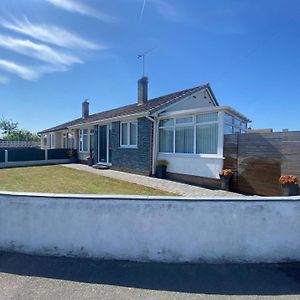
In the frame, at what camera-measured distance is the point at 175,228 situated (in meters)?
4.24

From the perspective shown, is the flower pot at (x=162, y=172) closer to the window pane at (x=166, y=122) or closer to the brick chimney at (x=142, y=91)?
the window pane at (x=166, y=122)

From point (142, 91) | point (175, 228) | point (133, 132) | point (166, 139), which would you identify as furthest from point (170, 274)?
point (142, 91)

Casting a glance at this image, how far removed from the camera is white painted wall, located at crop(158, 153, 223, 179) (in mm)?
11062

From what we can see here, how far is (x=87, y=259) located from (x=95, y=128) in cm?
1608

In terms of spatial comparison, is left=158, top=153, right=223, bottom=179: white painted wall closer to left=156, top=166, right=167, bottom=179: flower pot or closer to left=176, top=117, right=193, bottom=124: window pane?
left=156, top=166, right=167, bottom=179: flower pot

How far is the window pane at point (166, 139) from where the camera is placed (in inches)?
531

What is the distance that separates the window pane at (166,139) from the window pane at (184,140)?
371 millimetres

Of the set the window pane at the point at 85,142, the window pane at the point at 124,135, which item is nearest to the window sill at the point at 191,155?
the window pane at the point at 124,135

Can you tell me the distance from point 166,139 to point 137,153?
2103 millimetres

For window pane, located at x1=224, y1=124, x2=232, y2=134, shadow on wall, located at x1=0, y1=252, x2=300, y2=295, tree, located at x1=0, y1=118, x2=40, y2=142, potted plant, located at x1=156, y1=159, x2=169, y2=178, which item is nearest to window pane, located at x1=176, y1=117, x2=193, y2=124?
window pane, located at x1=224, y1=124, x2=232, y2=134

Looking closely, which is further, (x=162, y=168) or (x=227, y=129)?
(x=162, y=168)

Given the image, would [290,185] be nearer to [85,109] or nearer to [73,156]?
[73,156]

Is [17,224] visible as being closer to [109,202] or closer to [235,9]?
[109,202]

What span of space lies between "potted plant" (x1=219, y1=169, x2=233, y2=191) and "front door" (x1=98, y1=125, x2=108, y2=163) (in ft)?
32.8
